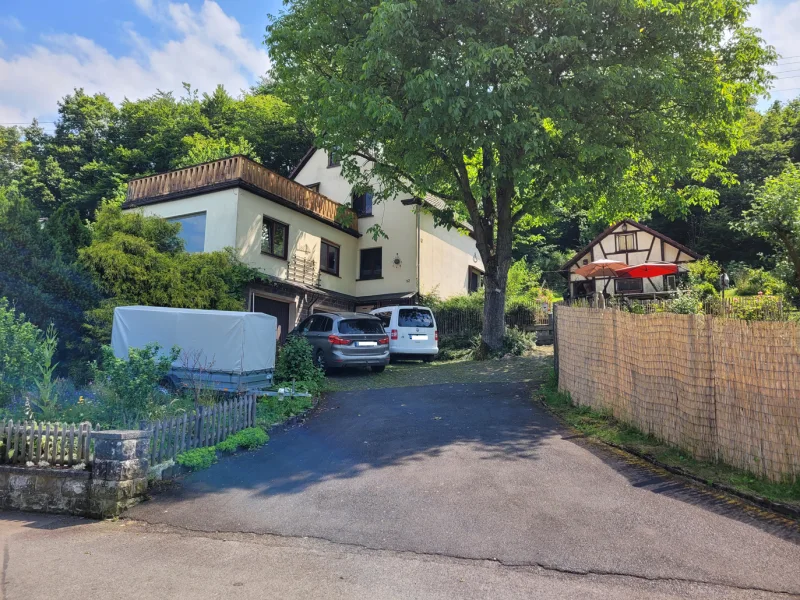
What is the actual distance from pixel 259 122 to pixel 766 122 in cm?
3555

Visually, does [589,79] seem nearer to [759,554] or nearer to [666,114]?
[666,114]

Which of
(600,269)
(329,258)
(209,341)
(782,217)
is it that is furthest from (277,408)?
(782,217)

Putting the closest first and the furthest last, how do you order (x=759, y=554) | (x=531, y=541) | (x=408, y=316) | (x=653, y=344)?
(x=759, y=554), (x=531, y=541), (x=653, y=344), (x=408, y=316)

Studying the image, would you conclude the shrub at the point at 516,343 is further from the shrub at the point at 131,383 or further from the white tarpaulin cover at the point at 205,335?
the shrub at the point at 131,383

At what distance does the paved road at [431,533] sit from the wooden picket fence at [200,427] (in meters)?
0.52

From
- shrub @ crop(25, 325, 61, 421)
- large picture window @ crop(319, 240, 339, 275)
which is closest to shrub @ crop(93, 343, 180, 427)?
shrub @ crop(25, 325, 61, 421)

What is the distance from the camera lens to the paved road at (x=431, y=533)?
170 inches

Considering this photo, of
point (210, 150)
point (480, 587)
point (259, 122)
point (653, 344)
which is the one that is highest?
point (259, 122)

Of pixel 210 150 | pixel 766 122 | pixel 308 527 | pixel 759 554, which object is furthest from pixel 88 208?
pixel 766 122

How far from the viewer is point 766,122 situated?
39.8 metres

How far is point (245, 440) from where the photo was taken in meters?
8.39

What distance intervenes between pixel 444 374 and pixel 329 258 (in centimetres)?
1088

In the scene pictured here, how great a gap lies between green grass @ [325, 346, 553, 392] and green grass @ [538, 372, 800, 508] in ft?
8.94

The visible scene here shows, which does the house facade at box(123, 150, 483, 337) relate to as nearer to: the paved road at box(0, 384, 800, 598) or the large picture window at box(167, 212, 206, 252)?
the large picture window at box(167, 212, 206, 252)
